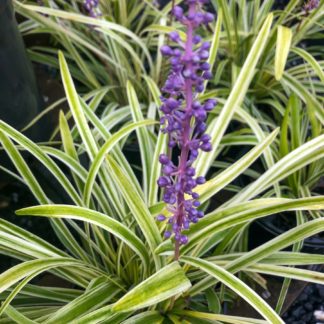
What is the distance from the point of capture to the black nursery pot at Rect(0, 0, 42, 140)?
1.51 m

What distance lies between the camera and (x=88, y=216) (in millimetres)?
978

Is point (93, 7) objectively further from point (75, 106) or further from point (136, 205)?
point (136, 205)

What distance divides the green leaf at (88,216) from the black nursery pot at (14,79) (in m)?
0.75

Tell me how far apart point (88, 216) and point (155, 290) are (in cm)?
21

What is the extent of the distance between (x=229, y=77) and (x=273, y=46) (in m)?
0.27

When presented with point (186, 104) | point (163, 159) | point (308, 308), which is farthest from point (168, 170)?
point (308, 308)

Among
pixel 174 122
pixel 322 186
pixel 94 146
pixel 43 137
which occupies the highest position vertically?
pixel 174 122

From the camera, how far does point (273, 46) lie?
1.84 meters

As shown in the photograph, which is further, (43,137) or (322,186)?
(43,137)

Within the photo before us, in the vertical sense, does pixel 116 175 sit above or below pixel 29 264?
above

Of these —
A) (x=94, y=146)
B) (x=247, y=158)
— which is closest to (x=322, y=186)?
(x=247, y=158)

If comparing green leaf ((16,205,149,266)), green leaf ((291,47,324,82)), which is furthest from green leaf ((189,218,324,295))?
green leaf ((291,47,324,82))

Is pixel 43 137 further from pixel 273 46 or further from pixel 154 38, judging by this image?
pixel 273 46

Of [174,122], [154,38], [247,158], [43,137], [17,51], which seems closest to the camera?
[174,122]
